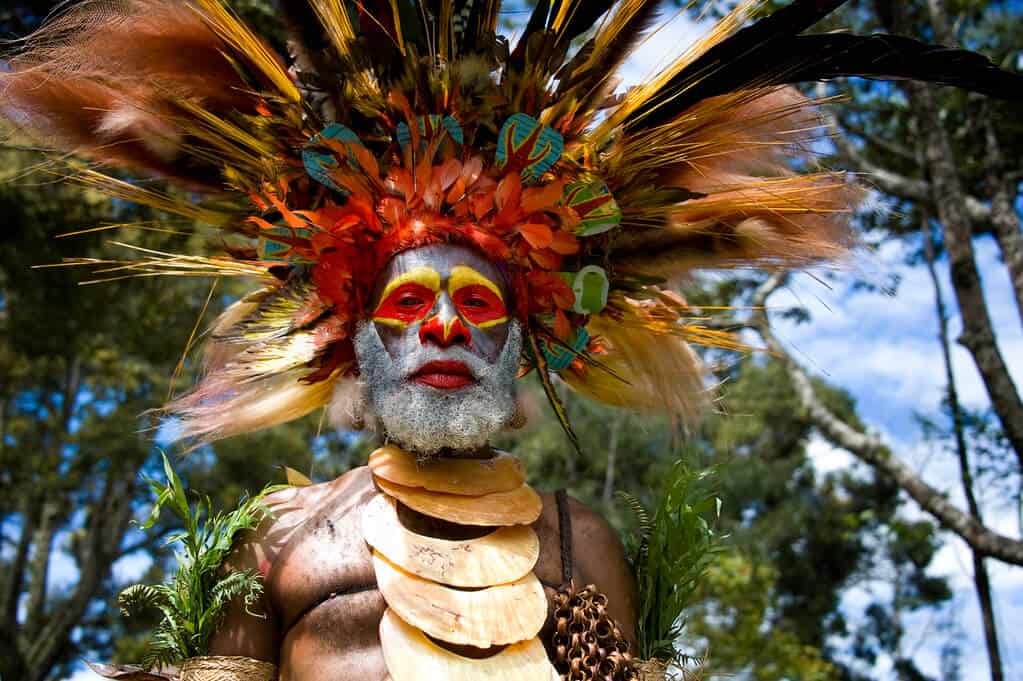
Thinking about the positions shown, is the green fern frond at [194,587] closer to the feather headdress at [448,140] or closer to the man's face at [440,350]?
the feather headdress at [448,140]

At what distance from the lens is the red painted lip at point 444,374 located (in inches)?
98.7

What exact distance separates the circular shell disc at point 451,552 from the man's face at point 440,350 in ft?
0.70

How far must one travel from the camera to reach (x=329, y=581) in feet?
8.21

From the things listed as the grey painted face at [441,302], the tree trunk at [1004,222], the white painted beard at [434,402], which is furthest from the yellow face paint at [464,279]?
the tree trunk at [1004,222]

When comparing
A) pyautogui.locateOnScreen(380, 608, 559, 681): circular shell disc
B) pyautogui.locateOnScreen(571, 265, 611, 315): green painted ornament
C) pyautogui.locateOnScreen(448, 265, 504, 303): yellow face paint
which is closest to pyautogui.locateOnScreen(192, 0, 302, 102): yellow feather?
pyautogui.locateOnScreen(448, 265, 504, 303): yellow face paint

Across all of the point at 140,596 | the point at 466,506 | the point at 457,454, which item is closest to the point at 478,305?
the point at 457,454

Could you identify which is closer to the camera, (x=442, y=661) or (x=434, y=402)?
(x=442, y=661)

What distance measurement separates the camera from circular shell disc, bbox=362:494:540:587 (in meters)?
2.45

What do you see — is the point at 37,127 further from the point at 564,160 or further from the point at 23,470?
the point at 23,470

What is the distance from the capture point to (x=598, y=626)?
2520mm

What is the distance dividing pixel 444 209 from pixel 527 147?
0.28 metres

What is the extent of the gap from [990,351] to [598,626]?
3.68 meters

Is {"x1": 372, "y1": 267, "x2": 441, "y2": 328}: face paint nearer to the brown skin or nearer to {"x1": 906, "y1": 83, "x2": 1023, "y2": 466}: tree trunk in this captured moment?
the brown skin

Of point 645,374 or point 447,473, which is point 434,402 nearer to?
point 447,473
